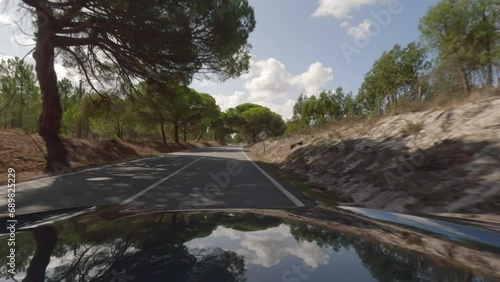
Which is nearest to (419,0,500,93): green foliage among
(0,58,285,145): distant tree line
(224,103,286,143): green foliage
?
(0,58,285,145): distant tree line

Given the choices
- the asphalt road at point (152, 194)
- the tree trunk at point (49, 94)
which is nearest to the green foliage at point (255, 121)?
the tree trunk at point (49, 94)

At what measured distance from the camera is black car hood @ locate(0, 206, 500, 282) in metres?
1.90

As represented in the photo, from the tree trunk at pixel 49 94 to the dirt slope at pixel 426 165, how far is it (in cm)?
1210

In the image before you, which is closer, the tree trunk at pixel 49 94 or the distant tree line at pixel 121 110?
the tree trunk at pixel 49 94

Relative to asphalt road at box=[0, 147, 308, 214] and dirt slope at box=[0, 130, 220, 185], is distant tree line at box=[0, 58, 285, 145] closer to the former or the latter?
dirt slope at box=[0, 130, 220, 185]

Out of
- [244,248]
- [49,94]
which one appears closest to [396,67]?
[49,94]

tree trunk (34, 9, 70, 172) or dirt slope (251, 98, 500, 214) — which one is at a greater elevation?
tree trunk (34, 9, 70, 172)

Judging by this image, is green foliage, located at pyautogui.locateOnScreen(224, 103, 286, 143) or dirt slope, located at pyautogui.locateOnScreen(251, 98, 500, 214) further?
green foliage, located at pyautogui.locateOnScreen(224, 103, 286, 143)

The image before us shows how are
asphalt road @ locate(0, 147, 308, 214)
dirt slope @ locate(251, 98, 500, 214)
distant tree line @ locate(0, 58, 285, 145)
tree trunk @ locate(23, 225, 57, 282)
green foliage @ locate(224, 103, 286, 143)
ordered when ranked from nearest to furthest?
tree trunk @ locate(23, 225, 57, 282) → dirt slope @ locate(251, 98, 500, 214) → asphalt road @ locate(0, 147, 308, 214) → distant tree line @ locate(0, 58, 285, 145) → green foliage @ locate(224, 103, 286, 143)

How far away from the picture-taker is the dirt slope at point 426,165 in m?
6.25

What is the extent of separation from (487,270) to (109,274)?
225 cm

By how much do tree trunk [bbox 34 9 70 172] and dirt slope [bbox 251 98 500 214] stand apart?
12.1 m

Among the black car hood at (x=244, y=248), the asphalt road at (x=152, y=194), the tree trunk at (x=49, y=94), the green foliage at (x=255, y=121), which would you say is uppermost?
the green foliage at (x=255, y=121)

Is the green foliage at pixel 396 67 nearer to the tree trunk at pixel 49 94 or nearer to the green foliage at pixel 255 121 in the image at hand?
the tree trunk at pixel 49 94
